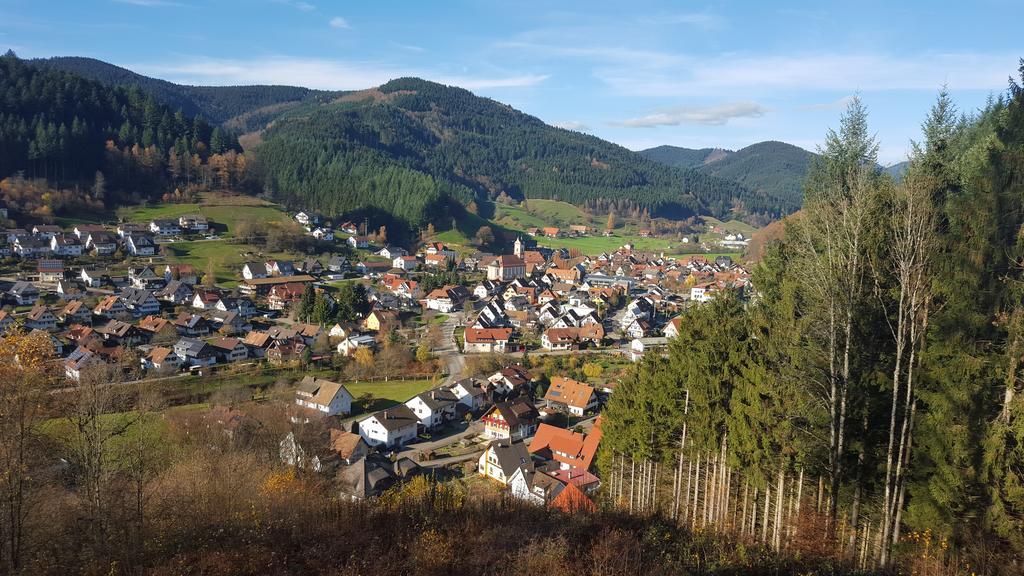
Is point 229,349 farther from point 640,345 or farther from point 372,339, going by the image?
point 640,345

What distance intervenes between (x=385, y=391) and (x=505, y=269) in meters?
36.8

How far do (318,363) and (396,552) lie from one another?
2895 cm

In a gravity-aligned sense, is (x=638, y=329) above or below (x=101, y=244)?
below

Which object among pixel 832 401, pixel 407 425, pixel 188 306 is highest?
pixel 832 401

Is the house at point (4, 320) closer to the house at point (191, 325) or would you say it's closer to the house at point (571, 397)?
the house at point (191, 325)

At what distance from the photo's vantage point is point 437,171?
152625 mm

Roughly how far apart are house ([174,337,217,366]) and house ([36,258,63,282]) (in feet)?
70.7

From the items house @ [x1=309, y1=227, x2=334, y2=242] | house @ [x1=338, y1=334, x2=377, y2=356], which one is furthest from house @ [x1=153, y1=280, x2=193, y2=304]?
house @ [x1=309, y1=227, x2=334, y2=242]

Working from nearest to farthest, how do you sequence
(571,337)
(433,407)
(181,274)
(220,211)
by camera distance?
1. (433,407)
2. (571,337)
3. (181,274)
4. (220,211)

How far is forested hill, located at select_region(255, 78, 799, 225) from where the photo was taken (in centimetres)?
8512

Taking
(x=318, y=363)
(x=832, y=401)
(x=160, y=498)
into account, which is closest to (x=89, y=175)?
(x=318, y=363)

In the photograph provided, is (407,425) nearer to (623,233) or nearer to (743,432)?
(743,432)

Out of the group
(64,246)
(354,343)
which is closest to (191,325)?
(354,343)

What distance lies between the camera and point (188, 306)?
44.9 m
